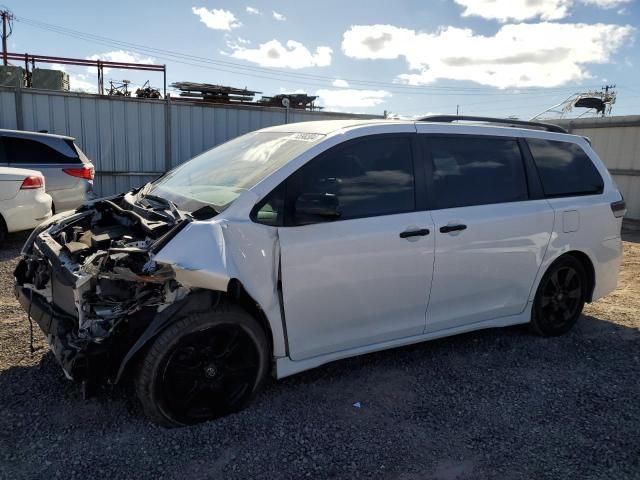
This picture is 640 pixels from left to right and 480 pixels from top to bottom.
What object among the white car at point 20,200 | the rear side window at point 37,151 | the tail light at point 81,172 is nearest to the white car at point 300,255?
the white car at point 20,200

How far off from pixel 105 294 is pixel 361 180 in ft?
5.39

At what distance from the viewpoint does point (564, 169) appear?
4.33 metres

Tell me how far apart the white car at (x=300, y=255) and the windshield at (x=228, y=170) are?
0.05 feet

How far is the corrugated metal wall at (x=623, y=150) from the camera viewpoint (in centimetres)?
1135

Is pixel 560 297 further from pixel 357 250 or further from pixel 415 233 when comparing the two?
pixel 357 250

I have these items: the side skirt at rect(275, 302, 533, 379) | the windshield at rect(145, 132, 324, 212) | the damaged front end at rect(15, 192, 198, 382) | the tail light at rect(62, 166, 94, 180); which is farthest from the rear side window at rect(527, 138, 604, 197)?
the tail light at rect(62, 166, 94, 180)

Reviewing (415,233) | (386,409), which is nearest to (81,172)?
(415,233)

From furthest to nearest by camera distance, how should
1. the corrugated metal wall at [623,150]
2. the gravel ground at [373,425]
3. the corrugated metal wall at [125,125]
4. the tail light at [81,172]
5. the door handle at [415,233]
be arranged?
the corrugated metal wall at [623,150], the corrugated metal wall at [125,125], the tail light at [81,172], the door handle at [415,233], the gravel ground at [373,425]

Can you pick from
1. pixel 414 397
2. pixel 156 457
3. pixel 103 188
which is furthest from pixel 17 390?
pixel 103 188

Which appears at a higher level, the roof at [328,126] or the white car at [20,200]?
the roof at [328,126]

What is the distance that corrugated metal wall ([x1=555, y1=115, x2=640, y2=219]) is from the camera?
11.4 metres

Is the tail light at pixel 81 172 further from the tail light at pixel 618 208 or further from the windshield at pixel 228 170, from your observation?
the tail light at pixel 618 208

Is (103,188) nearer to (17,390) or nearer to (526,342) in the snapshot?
(17,390)

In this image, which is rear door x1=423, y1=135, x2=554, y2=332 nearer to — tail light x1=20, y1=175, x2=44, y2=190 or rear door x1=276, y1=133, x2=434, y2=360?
rear door x1=276, y1=133, x2=434, y2=360
